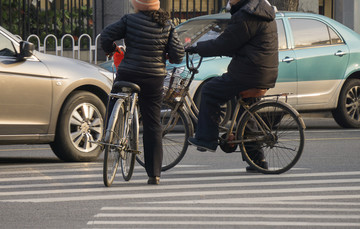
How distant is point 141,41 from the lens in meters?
8.74

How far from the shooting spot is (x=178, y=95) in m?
9.79

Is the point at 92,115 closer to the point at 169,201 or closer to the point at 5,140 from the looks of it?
the point at 5,140

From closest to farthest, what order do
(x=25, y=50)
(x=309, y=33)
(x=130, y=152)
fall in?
(x=130, y=152) < (x=25, y=50) < (x=309, y=33)

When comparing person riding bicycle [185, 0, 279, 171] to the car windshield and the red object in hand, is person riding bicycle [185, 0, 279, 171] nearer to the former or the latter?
the red object in hand

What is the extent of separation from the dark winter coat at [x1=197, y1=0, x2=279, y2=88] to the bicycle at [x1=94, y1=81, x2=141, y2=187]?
3.24ft

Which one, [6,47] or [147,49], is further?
[6,47]

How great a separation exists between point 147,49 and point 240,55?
1.10m

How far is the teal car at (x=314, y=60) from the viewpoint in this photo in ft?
47.1

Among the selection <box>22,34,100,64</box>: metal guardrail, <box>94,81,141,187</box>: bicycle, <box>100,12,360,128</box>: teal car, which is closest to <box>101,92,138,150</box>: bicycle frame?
<box>94,81,141,187</box>: bicycle

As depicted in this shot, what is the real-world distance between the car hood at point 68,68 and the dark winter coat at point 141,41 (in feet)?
6.15

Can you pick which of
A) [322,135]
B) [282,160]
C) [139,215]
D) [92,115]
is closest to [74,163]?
[92,115]

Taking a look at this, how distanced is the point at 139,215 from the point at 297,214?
1121 mm

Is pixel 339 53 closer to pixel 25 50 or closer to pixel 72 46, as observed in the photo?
pixel 25 50

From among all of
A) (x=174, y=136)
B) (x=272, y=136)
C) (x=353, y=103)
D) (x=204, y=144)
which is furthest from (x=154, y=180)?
(x=353, y=103)
